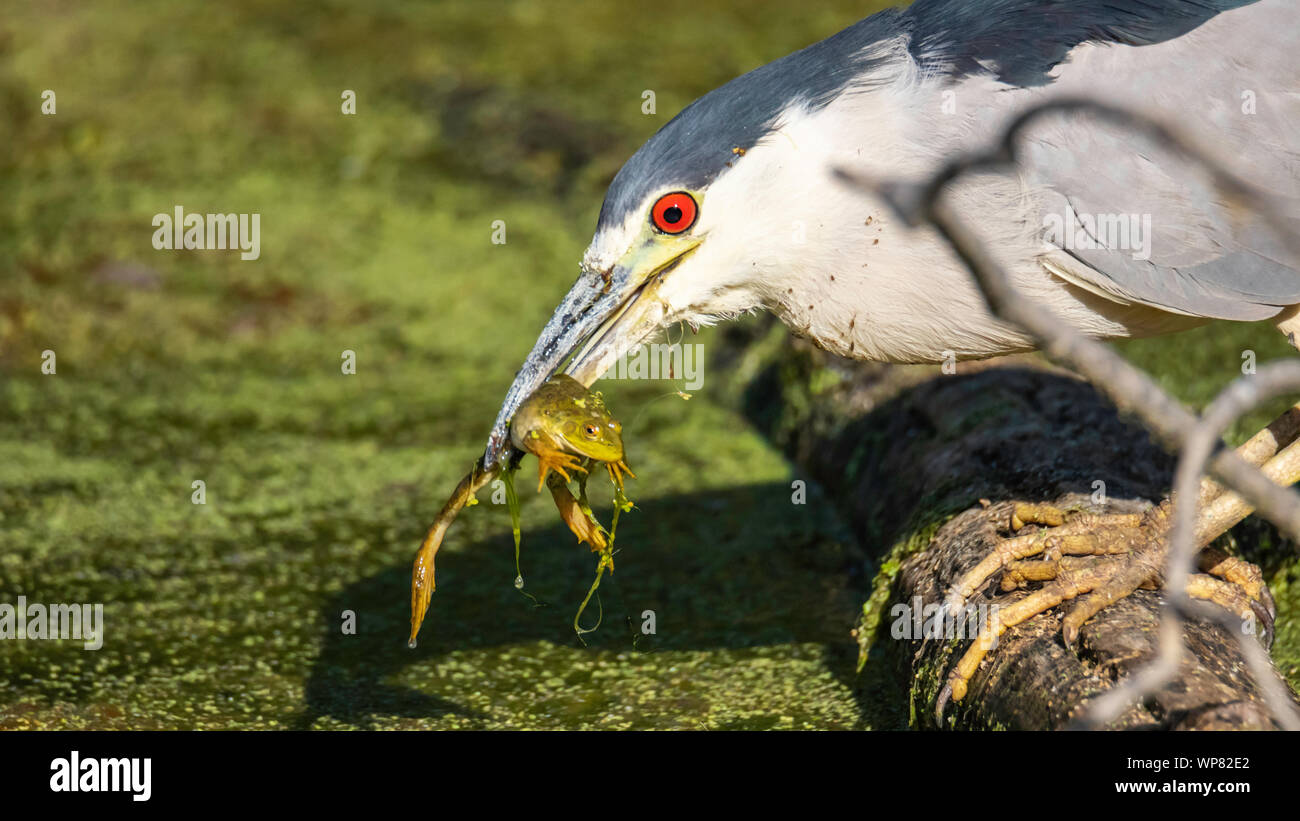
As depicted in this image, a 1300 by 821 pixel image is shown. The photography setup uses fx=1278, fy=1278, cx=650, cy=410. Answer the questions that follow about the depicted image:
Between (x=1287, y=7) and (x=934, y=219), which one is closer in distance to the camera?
(x=934, y=219)

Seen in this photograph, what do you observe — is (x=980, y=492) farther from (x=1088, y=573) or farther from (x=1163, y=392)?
(x=1163, y=392)

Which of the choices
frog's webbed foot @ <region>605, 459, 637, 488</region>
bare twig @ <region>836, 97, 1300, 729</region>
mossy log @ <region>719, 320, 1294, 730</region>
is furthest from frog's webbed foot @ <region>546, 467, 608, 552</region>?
bare twig @ <region>836, 97, 1300, 729</region>

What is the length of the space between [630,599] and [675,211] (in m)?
1.50

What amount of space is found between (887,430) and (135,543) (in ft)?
8.55

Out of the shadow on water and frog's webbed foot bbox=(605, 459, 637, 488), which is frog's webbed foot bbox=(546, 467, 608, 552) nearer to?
frog's webbed foot bbox=(605, 459, 637, 488)

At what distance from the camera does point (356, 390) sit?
5.62 metres

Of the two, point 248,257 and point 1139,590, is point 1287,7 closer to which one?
point 1139,590

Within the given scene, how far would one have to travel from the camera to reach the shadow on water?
11.8 feet

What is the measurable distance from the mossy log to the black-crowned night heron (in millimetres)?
230

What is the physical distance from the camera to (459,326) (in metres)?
6.21

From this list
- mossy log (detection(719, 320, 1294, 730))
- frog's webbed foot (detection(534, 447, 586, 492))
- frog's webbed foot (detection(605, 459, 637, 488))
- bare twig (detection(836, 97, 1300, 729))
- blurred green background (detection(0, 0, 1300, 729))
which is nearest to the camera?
bare twig (detection(836, 97, 1300, 729))

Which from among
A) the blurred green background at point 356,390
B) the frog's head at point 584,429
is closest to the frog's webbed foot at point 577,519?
the frog's head at point 584,429

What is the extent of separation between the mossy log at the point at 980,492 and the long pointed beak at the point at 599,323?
1035 mm
